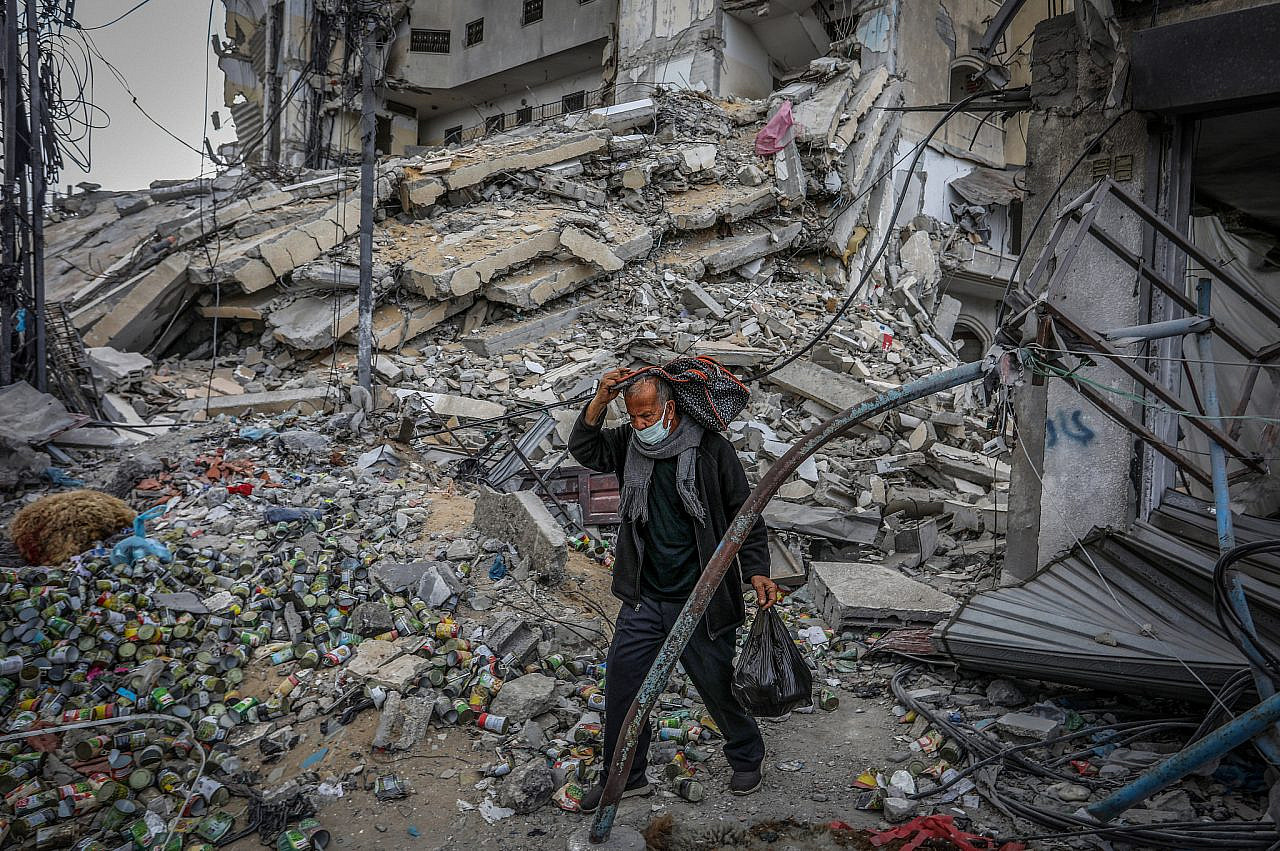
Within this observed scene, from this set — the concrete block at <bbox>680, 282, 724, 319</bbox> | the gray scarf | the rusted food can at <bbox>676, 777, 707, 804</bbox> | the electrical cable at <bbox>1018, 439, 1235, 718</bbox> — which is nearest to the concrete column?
the electrical cable at <bbox>1018, 439, 1235, 718</bbox>

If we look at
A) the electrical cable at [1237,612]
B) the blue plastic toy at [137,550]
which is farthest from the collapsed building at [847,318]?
the blue plastic toy at [137,550]

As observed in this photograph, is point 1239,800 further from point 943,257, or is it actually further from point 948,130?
point 948,130

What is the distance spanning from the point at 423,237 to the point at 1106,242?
981 cm

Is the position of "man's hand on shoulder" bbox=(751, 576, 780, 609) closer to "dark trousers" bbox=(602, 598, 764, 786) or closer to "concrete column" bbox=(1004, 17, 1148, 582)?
"dark trousers" bbox=(602, 598, 764, 786)

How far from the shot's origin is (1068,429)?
4801mm

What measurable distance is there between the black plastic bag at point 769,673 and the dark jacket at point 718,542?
152 millimetres

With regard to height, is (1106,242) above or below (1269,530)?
above

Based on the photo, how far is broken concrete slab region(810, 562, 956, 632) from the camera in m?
4.84

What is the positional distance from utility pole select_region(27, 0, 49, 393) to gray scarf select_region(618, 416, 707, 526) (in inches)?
312

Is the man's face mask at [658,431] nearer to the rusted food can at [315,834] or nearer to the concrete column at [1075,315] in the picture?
the rusted food can at [315,834]

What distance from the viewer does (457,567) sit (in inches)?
215

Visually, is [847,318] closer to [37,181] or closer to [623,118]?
[623,118]

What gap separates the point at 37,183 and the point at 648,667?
880 cm

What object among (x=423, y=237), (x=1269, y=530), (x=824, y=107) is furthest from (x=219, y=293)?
(x=1269, y=530)
